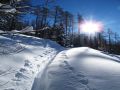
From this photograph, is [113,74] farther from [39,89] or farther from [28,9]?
[28,9]

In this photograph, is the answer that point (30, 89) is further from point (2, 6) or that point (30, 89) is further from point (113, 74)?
point (2, 6)

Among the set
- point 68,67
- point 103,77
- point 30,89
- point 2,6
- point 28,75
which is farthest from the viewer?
point 68,67

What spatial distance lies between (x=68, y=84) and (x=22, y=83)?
175 centimetres

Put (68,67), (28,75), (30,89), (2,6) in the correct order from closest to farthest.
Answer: (2,6) → (30,89) → (28,75) → (68,67)

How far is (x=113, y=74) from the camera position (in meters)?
8.45

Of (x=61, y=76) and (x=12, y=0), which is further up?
(x=12, y=0)

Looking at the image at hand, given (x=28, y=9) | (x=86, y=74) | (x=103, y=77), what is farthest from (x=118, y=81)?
(x=28, y=9)

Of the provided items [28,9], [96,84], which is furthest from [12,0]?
[96,84]

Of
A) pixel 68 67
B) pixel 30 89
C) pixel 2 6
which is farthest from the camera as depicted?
pixel 68 67

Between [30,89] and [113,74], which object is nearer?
[30,89]

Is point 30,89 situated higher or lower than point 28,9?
lower

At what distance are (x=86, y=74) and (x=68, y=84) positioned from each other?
141cm

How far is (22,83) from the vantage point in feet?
24.6

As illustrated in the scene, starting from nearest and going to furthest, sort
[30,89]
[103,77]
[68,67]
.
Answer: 1. [30,89]
2. [103,77]
3. [68,67]
